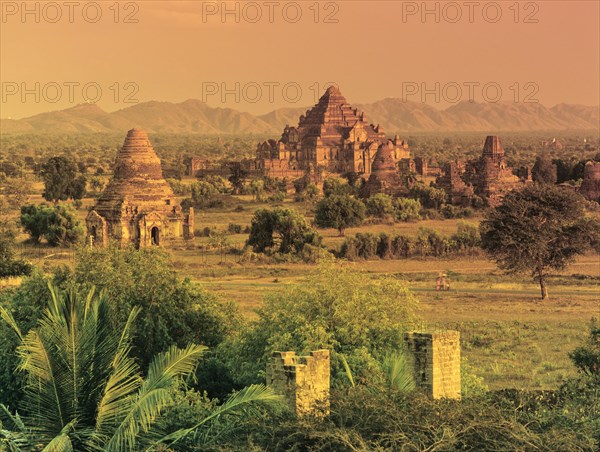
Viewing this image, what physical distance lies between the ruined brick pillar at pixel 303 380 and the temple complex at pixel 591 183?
63.3 metres

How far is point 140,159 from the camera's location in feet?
177

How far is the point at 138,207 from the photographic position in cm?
5247

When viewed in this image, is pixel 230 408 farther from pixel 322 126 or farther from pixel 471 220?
pixel 322 126

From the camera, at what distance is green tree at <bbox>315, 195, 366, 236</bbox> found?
5669cm

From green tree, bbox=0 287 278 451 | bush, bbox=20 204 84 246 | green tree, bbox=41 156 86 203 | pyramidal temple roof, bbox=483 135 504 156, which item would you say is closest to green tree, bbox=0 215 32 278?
bush, bbox=20 204 84 246

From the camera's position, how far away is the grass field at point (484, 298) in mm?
24225

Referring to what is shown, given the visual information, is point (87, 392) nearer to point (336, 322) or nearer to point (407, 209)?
point (336, 322)

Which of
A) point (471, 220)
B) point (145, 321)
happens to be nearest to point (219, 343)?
point (145, 321)

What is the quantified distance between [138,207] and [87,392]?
1587 inches

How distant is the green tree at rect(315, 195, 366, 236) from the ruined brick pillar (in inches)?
1725

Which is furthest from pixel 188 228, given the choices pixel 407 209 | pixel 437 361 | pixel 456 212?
pixel 437 361

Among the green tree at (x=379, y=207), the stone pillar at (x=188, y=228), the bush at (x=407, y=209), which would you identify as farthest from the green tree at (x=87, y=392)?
the green tree at (x=379, y=207)

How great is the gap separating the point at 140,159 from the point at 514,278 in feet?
66.9

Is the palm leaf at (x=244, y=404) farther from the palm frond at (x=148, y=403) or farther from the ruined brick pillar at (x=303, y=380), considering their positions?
A: the palm frond at (x=148, y=403)
